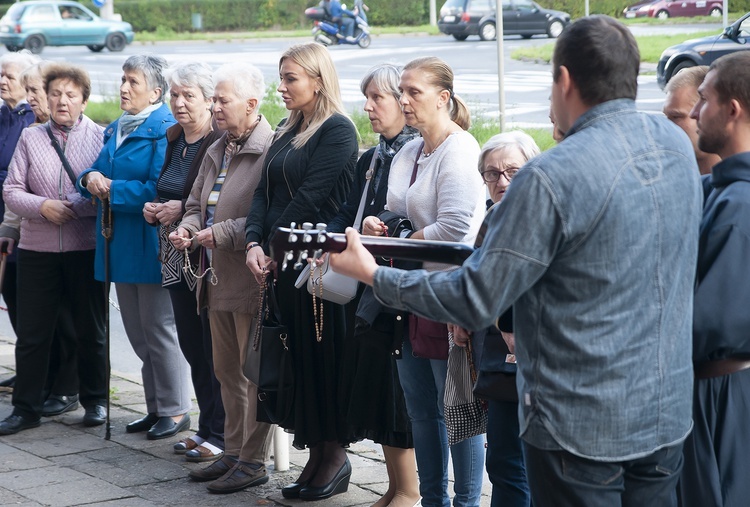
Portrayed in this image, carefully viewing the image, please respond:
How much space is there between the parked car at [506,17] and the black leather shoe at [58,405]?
2833 centimetres

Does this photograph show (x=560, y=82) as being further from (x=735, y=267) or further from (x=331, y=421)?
(x=331, y=421)

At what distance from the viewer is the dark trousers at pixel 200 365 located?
224 inches

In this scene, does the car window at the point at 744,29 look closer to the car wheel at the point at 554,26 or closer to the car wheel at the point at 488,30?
the car wheel at the point at 554,26

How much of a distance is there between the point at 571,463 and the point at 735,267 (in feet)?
2.47

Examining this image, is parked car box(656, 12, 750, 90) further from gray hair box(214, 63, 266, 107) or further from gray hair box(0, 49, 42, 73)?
gray hair box(214, 63, 266, 107)

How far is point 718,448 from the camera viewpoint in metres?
3.04

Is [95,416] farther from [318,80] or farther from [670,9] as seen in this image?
[670,9]

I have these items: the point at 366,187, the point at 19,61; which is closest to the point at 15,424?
the point at 19,61

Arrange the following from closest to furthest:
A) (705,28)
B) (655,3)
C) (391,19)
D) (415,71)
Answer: (415,71) → (705,28) → (655,3) → (391,19)

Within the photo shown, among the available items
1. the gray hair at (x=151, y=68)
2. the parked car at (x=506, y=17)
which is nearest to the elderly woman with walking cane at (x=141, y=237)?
the gray hair at (x=151, y=68)

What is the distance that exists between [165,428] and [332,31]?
3001 cm

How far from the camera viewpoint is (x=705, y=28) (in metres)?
31.5

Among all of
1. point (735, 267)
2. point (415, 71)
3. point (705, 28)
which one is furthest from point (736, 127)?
point (705, 28)

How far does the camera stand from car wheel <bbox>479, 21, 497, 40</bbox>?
33.9 metres
